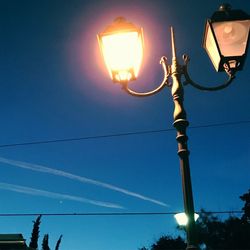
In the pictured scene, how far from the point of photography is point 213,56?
3.80 meters

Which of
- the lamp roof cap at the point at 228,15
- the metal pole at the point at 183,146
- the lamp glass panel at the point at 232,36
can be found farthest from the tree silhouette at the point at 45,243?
the lamp roof cap at the point at 228,15

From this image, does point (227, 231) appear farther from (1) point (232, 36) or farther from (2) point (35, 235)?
(1) point (232, 36)

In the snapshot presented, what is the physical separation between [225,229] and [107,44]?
50652mm

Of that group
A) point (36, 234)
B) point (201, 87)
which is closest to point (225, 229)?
point (36, 234)

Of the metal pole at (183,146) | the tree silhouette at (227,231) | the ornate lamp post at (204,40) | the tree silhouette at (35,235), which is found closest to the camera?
the metal pole at (183,146)

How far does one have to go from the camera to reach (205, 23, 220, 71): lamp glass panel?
3578 mm

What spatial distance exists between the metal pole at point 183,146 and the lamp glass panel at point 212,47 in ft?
1.15

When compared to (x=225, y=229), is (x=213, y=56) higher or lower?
lower

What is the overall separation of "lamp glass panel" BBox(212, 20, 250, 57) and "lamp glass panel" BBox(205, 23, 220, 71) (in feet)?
0.15

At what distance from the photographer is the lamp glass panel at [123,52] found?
143 inches

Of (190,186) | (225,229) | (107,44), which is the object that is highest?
(225,229)

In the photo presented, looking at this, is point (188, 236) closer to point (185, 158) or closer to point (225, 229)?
point (185, 158)

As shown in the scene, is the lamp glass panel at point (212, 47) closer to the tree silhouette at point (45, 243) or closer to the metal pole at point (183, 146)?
the metal pole at point (183, 146)

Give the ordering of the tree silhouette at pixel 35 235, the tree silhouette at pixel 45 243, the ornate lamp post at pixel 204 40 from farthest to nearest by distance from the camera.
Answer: the tree silhouette at pixel 45 243
the tree silhouette at pixel 35 235
the ornate lamp post at pixel 204 40
